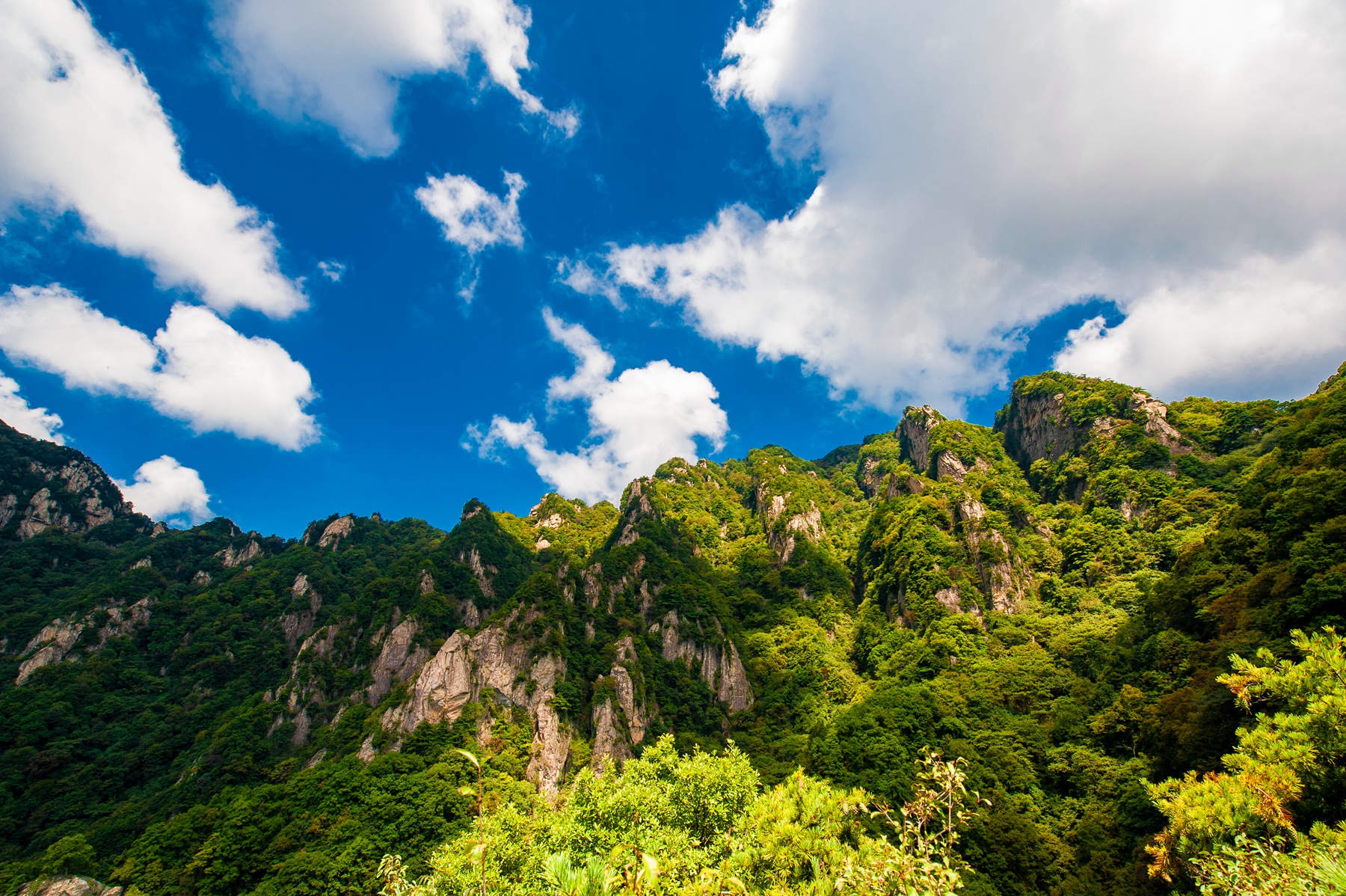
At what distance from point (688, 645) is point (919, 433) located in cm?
9123

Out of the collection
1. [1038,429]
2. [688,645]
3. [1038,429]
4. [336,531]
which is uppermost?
[1038,429]

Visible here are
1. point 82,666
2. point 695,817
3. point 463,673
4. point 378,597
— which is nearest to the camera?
point 695,817

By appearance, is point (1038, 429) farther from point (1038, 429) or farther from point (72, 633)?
point (72, 633)

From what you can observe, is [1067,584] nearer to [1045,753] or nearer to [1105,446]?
[1105,446]

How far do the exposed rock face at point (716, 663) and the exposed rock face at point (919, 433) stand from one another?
72.1 metres

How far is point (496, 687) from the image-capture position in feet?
196

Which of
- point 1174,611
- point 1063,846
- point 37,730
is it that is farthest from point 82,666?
point 1174,611

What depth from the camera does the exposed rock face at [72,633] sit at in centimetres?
7394

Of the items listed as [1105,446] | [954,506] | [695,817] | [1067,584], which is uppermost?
[1105,446]

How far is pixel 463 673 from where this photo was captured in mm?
58469

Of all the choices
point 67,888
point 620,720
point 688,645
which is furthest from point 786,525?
point 67,888

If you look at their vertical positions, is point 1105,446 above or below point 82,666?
above

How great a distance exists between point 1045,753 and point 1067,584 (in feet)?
126

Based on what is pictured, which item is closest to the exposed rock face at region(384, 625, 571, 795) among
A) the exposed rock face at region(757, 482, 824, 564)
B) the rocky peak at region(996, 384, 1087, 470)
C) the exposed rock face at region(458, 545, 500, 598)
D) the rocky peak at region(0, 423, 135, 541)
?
the exposed rock face at region(458, 545, 500, 598)
